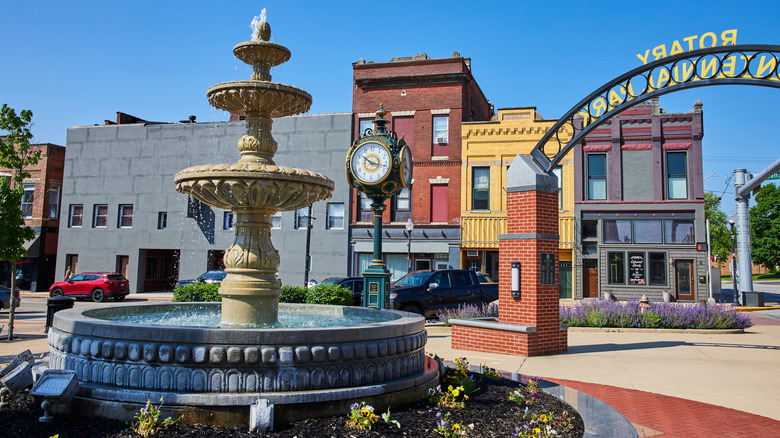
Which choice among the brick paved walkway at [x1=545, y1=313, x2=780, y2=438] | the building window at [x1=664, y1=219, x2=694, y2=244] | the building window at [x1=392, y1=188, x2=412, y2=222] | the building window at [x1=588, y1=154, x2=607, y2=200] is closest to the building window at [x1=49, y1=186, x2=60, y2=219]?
the building window at [x1=392, y1=188, x2=412, y2=222]

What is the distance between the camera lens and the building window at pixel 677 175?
30.2m

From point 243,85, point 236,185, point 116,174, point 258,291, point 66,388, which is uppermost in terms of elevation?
point 116,174

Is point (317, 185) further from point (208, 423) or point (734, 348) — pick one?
point (734, 348)

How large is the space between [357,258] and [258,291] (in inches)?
1033

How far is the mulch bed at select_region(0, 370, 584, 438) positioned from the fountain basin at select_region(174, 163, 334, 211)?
2684 mm

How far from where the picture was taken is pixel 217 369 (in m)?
4.94

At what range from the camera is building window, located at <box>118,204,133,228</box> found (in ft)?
121

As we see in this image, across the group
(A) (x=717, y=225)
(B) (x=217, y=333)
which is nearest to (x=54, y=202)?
(B) (x=217, y=333)

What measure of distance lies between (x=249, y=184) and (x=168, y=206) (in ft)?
105

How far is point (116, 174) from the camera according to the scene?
37125 millimetres

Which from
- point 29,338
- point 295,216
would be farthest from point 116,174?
point 29,338

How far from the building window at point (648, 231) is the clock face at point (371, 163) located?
74.9 ft

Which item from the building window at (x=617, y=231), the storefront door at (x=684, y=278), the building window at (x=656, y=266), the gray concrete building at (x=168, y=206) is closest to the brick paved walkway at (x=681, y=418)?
the building window at (x=617, y=231)

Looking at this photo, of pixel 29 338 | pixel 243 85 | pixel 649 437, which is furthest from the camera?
pixel 29 338
